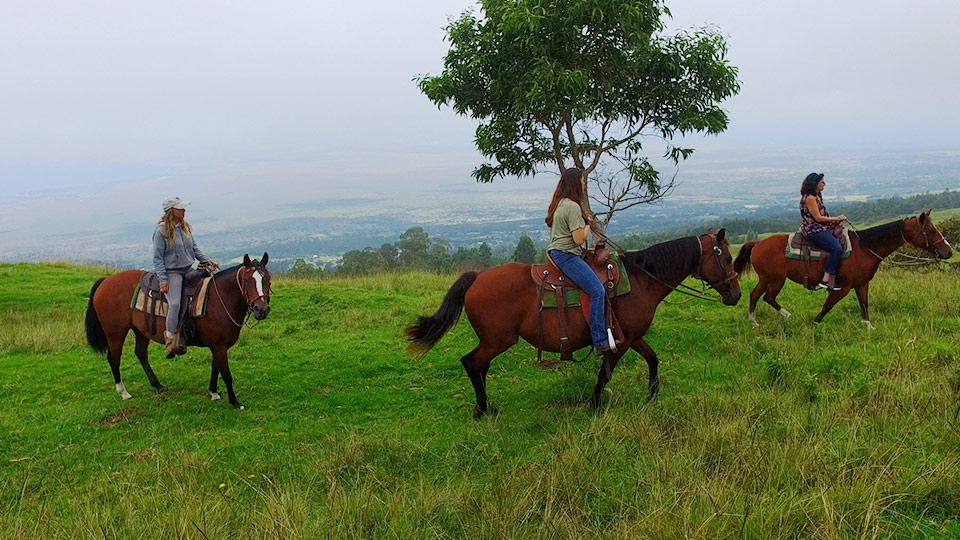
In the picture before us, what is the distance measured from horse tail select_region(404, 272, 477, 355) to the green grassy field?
0.90 m

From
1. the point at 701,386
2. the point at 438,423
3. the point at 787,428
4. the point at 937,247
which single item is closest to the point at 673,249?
the point at 701,386

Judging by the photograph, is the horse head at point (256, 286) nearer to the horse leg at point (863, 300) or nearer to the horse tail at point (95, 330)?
the horse tail at point (95, 330)

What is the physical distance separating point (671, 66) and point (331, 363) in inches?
265

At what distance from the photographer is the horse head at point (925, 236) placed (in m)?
8.42

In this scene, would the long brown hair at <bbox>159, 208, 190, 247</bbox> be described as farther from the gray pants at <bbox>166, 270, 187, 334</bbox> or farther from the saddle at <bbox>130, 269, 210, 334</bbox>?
the saddle at <bbox>130, 269, 210, 334</bbox>

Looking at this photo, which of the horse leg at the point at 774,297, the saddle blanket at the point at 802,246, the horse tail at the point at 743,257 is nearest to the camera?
the saddle blanket at the point at 802,246

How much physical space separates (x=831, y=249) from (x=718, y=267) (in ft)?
11.6

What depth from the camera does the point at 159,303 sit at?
6.71m

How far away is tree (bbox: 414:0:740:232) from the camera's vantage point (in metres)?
6.96

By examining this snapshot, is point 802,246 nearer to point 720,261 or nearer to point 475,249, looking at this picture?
point 720,261

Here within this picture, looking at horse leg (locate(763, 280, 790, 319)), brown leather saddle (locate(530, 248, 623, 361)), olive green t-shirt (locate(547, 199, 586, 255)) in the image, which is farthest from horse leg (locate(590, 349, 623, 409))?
horse leg (locate(763, 280, 790, 319))

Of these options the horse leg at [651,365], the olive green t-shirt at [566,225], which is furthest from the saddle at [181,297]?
the horse leg at [651,365]

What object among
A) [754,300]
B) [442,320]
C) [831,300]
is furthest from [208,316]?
[831,300]

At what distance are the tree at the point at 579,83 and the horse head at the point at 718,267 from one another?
1.85m
